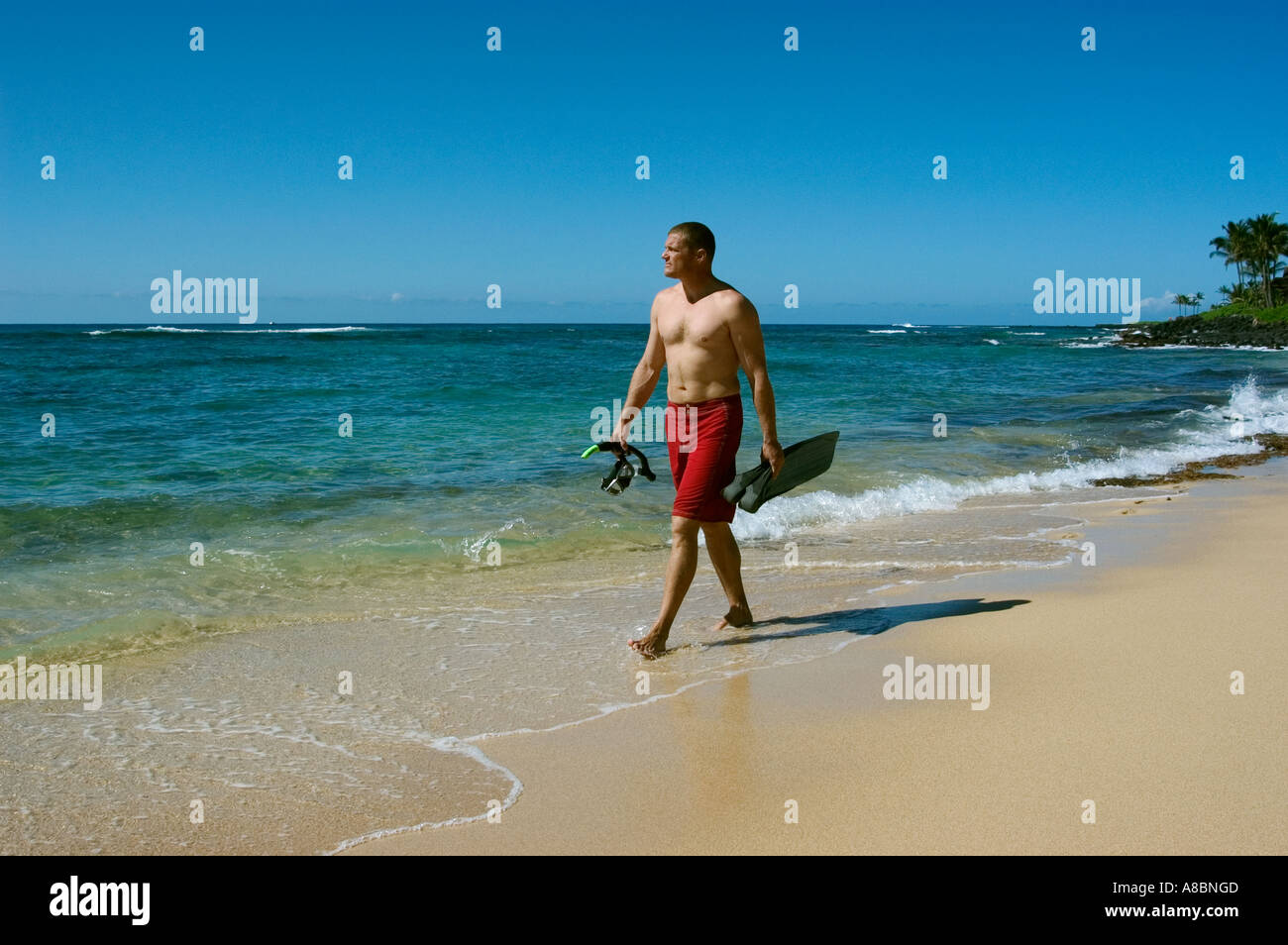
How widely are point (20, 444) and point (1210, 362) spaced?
39348 millimetres

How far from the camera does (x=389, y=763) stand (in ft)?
12.0

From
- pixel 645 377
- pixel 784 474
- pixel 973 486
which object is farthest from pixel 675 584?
pixel 973 486

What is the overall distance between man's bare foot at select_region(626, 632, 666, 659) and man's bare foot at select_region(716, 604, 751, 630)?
1.80 feet

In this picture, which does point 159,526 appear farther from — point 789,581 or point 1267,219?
point 1267,219

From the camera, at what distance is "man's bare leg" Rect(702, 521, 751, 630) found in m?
5.18

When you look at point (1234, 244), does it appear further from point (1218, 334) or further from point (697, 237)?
point (697, 237)

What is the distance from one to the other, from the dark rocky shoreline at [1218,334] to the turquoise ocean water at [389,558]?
1610 inches

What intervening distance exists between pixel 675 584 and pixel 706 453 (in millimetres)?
680

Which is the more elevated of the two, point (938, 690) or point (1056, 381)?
point (1056, 381)

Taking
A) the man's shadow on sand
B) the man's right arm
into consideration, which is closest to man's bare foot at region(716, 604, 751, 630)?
the man's shadow on sand

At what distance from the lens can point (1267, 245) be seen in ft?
262

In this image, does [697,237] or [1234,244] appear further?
[1234,244]
